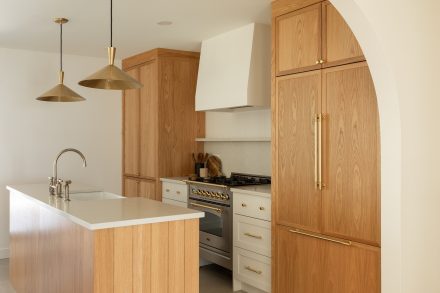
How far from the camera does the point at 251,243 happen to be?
154 inches

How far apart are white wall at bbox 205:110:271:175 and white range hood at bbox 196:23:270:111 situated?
1.21 feet

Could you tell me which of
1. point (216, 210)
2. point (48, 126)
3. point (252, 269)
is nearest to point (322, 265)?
point (252, 269)

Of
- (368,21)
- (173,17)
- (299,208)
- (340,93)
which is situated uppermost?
(173,17)

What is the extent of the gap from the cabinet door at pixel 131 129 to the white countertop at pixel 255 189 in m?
2.04

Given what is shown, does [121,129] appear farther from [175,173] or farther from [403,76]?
[403,76]

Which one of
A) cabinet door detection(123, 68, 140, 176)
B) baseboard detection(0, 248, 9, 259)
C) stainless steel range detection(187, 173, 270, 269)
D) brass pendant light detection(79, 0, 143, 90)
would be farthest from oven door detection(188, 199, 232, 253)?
baseboard detection(0, 248, 9, 259)

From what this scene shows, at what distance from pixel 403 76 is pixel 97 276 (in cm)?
196

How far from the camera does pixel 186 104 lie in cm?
541

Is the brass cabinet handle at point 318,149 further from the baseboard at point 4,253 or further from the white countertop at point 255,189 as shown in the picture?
the baseboard at point 4,253

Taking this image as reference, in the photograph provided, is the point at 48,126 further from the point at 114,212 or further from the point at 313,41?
the point at 313,41

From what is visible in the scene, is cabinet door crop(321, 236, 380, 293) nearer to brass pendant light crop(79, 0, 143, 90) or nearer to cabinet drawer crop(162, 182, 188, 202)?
brass pendant light crop(79, 0, 143, 90)

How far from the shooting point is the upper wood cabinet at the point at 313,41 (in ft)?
9.80

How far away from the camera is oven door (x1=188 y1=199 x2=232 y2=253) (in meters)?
4.21

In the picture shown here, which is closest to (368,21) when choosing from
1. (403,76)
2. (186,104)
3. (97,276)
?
(403,76)
